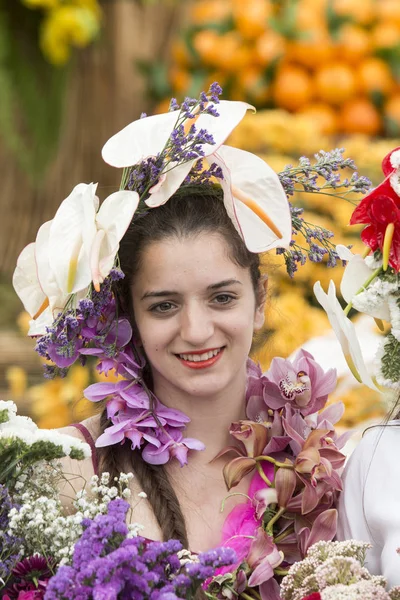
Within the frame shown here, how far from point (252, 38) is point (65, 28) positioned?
0.80m

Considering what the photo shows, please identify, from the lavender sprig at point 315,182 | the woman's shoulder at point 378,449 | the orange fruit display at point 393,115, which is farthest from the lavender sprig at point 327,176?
the orange fruit display at point 393,115

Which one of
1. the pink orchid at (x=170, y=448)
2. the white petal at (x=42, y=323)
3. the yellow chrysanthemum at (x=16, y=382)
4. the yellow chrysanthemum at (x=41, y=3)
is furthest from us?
the yellow chrysanthemum at (x=41, y=3)

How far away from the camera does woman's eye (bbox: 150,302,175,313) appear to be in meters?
2.30

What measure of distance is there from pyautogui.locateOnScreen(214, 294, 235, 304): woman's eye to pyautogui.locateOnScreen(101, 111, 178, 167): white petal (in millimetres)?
336

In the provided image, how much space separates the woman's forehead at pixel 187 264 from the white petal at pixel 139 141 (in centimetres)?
22

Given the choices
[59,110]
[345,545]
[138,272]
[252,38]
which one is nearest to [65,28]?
[59,110]

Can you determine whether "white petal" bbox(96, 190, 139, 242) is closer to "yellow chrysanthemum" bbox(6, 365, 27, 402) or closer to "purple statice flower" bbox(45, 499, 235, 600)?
"purple statice flower" bbox(45, 499, 235, 600)

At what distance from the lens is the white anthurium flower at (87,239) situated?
2104 millimetres

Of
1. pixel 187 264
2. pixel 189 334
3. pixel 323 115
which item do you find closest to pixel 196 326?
pixel 189 334

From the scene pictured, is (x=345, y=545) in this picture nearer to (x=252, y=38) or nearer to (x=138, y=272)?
(x=138, y=272)

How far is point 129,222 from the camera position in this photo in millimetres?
2111

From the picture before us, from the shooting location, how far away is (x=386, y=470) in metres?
2.08

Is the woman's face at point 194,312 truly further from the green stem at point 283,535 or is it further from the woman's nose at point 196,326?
the green stem at point 283,535

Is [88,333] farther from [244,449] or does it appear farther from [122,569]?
[122,569]
